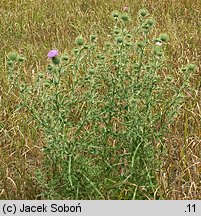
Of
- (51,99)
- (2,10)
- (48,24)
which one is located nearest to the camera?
(51,99)

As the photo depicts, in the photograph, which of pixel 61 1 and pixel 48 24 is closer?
pixel 48 24

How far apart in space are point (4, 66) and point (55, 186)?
1.74 m

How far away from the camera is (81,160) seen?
2348 millimetres

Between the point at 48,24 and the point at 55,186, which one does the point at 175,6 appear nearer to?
the point at 48,24

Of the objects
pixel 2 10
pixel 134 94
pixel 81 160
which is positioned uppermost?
pixel 134 94

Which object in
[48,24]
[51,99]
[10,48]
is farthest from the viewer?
[48,24]

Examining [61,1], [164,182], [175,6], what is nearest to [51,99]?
[164,182]

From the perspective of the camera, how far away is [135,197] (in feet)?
7.81

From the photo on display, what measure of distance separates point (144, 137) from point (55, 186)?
46cm

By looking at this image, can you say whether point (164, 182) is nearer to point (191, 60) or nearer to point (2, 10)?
point (191, 60)

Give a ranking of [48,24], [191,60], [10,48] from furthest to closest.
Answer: [48,24] < [10,48] < [191,60]

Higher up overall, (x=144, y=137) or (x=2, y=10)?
(x=144, y=137)

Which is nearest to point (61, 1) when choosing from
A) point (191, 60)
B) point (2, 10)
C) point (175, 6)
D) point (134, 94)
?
point (2, 10)

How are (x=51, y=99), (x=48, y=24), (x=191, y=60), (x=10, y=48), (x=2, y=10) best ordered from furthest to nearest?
(x=2, y=10)
(x=48, y=24)
(x=10, y=48)
(x=191, y=60)
(x=51, y=99)
